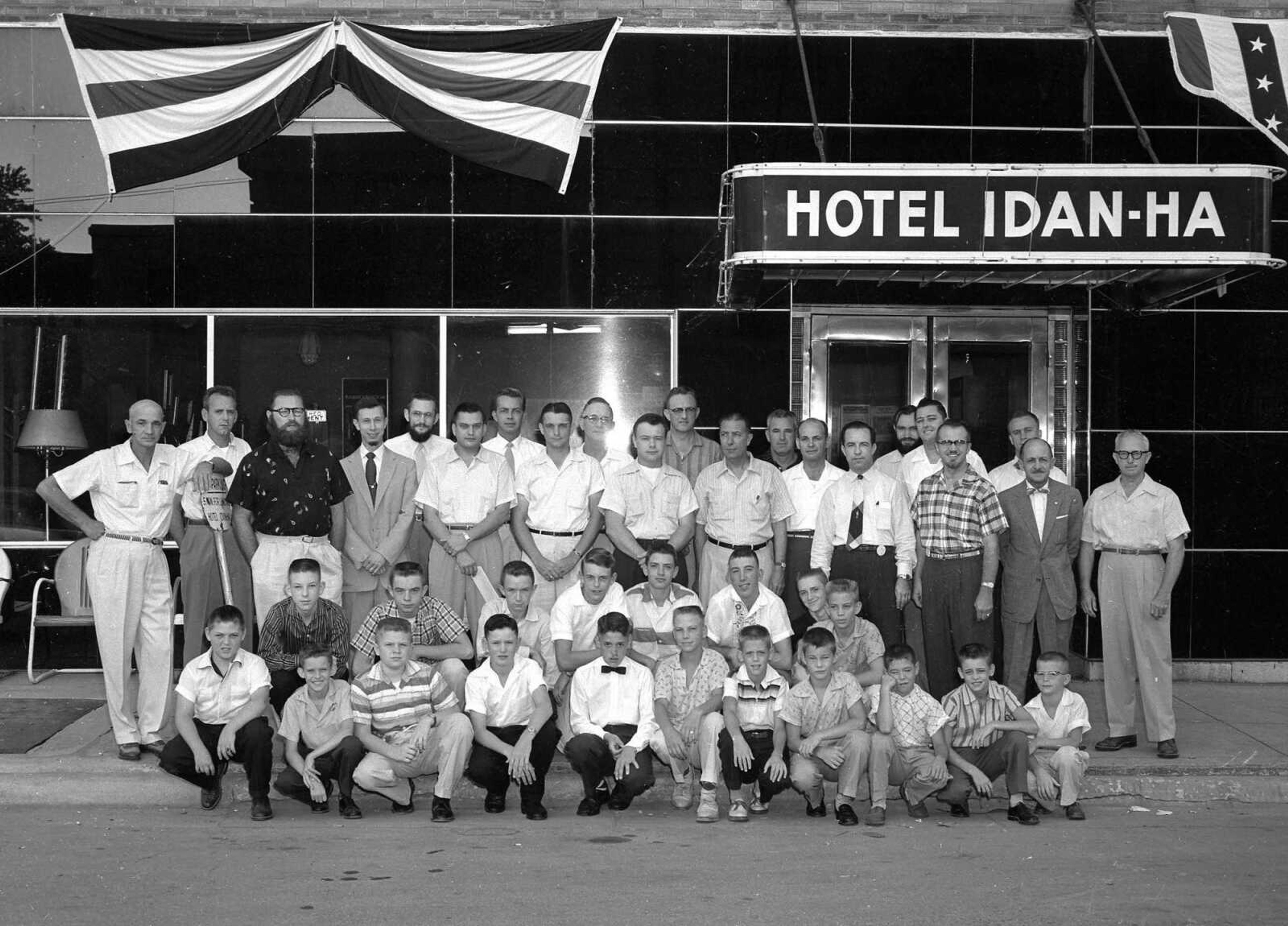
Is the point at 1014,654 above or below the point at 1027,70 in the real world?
below

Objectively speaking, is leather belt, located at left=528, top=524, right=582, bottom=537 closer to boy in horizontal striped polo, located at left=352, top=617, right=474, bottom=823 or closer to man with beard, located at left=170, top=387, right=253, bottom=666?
boy in horizontal striped polo, located at left=352, top=617, right=474, bottom=823

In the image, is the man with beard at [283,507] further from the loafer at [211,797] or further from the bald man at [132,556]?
the loafer at [211,797]

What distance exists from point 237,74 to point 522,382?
122 inches

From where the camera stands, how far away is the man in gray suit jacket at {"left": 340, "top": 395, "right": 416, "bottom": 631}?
364 inches

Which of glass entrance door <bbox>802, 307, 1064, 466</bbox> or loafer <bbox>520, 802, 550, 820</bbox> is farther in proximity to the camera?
glass entrance door <bbox>802, 307, 1064, 466</bbox>

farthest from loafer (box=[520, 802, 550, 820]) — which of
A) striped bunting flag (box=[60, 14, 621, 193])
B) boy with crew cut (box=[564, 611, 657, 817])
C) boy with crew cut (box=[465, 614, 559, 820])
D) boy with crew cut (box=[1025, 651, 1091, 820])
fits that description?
striped bunting flag (box=[60, 14, 621, 193])

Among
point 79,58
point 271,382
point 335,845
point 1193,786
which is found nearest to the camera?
point 335,845

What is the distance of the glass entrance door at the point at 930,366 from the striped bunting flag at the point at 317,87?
2717 millimetres

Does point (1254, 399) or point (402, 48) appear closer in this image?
point (402, 48)

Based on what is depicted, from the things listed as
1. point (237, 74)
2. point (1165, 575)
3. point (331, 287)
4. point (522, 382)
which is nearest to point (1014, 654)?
point (1165, 575)

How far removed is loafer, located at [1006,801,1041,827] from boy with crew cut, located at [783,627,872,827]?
80 centimetres

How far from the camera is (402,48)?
10.7m

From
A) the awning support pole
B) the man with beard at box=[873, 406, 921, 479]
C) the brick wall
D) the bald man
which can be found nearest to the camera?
the bald man

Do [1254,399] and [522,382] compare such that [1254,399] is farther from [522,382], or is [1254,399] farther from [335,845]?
[335,845]
